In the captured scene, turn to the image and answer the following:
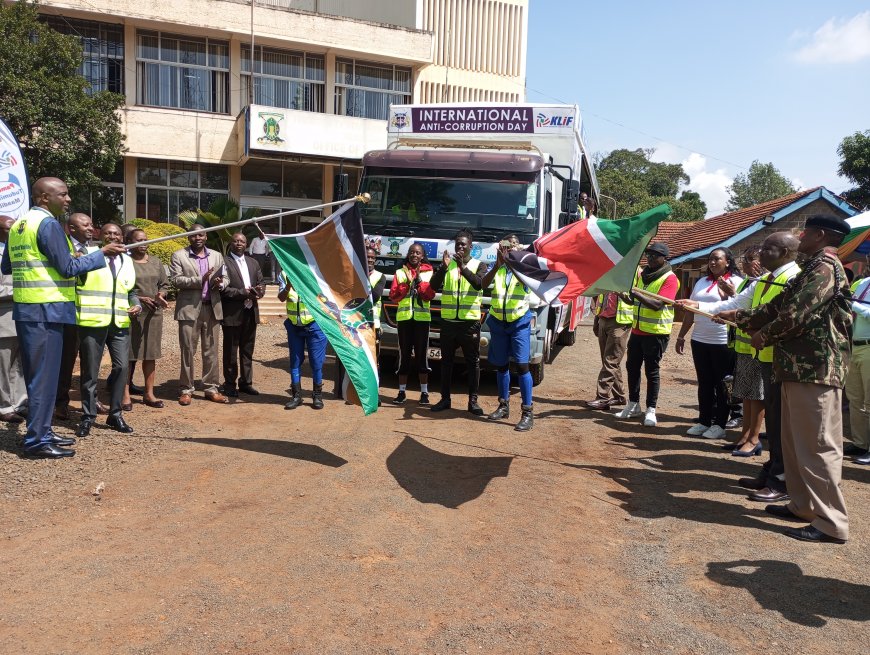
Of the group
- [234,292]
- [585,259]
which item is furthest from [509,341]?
[234,292]

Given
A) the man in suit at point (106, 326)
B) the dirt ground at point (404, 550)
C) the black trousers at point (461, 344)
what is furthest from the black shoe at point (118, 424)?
the black trousers at point (461, 344)

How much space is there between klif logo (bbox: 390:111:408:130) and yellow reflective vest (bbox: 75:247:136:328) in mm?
5435

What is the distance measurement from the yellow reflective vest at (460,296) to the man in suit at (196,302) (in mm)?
2732

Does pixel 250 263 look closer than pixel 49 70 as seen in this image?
Yes

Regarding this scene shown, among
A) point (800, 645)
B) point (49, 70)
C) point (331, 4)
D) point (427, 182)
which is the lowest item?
point (800, 645)

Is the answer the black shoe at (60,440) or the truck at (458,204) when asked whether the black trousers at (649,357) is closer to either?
the truck at (458,204)

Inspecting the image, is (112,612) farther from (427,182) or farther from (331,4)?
(331,4)

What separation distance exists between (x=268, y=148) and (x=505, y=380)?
57.5 feet

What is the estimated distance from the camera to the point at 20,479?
556 cm

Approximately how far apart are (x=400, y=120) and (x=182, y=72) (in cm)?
1630

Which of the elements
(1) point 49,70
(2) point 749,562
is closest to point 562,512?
(2) point 749,562

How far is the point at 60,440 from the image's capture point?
6219 millimetres

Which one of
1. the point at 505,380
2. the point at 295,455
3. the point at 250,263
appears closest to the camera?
the point at 295,455

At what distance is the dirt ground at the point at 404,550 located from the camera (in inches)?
142
